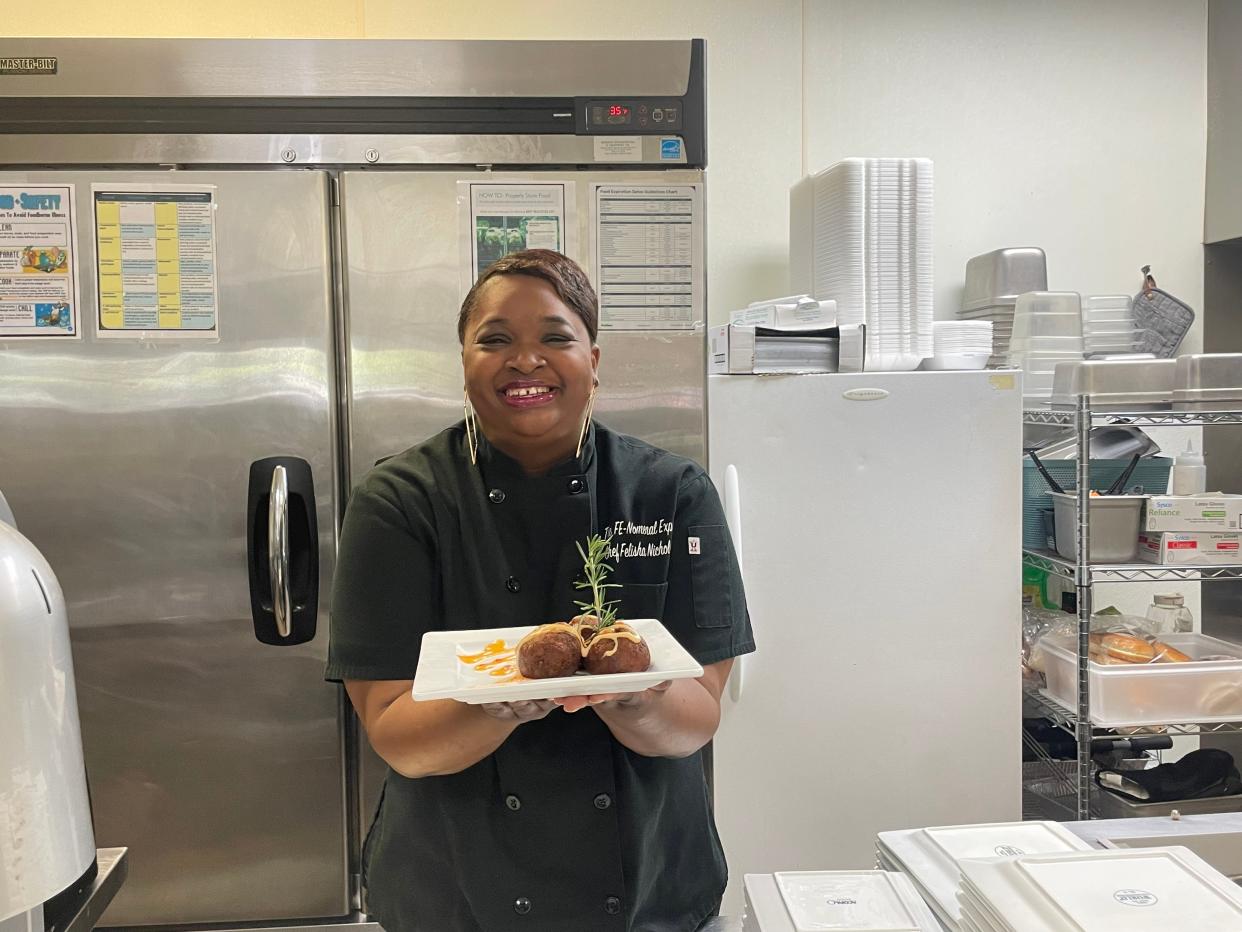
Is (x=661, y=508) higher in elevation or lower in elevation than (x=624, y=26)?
lower

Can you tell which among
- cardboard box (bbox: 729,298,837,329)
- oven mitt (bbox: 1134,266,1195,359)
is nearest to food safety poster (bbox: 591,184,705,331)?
cardboard box (bbox: 729,298,837,329)

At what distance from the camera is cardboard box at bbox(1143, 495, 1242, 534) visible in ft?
7.26

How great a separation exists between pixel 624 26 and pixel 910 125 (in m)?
0.89

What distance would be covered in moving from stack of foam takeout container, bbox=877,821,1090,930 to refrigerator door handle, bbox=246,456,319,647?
45.2 inches

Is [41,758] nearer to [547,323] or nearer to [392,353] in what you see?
[547,323]

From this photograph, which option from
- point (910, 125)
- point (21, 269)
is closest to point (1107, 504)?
point (910, 125)

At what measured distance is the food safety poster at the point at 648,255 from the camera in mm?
1929

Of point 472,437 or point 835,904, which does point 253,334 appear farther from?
point 835,904

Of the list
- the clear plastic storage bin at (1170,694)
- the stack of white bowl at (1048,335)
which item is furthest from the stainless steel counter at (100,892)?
the stack of white bowl at (1048,335)

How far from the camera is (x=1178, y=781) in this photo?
7.46 ft

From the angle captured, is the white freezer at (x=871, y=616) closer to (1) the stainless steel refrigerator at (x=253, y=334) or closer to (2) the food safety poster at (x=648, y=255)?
(2) the food safety poster at (x=648, y=255)

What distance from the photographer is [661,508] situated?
54.9 inches

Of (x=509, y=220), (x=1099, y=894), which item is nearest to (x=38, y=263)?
(x=509, y=220)

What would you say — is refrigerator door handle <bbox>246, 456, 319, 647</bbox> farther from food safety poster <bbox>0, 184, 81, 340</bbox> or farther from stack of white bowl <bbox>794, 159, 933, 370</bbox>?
stack of white bowl <bbox>794, 159, 933, 370</bbox>
